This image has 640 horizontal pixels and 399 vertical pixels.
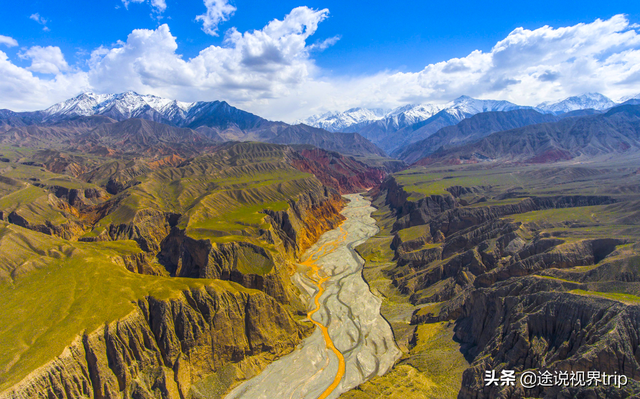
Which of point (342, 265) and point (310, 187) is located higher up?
point (310, 187)

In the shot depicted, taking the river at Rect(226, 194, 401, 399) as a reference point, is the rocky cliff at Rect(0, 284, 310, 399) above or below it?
above

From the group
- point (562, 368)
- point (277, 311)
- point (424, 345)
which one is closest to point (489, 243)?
point (424, 345)

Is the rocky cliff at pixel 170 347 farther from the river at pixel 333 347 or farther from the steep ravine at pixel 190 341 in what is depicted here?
the river at pixel 333 347

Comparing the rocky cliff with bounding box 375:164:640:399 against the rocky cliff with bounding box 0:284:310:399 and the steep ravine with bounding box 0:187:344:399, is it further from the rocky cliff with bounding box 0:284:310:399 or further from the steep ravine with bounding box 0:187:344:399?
the steep ravine with bounding box 0:187:344:399

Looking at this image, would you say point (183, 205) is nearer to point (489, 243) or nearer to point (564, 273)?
point (489, 243)

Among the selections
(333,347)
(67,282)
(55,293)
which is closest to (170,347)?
(55,293)

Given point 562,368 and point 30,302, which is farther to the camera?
point 30,302

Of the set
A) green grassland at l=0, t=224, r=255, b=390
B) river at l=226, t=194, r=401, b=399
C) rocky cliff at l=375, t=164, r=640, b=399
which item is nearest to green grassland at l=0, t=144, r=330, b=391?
green grassland at l=0, t=224, r=255, b=390

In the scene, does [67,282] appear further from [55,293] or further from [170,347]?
[170,347]
